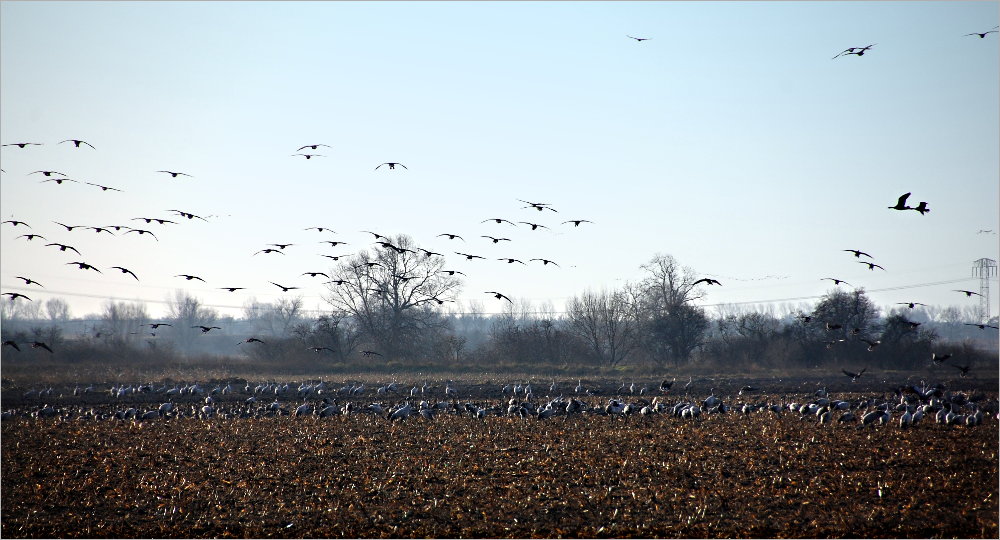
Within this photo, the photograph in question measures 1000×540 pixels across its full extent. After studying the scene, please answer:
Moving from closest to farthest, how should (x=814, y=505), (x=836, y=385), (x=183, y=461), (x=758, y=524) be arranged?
(x=758, y=524) < (x=814, y=505) < (x=183, y=461) < (x=836, y=385)

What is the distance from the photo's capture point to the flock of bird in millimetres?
24375

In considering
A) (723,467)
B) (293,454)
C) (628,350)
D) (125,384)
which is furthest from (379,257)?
(723,467)

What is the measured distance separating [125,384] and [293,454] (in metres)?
28.9

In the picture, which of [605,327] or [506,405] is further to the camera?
[605,327]

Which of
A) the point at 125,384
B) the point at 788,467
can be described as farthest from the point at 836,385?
the point at 125,384

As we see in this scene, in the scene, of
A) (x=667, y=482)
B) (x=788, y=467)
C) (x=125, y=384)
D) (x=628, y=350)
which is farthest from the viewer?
(x=628, y=350)

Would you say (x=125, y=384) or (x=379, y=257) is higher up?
(x=379, y=257)

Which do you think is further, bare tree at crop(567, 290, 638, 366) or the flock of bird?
bare tree at crop(567, 290, 638, 366)

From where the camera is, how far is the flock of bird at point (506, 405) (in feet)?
80.0

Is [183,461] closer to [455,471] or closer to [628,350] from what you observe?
[455,471]

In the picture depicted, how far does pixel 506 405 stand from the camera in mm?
30281

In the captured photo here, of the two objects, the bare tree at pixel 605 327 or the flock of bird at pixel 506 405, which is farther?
the bare tree at pixel 605 327

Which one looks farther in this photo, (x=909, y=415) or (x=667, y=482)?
(x=909, y=415)

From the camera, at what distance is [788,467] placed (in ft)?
51.9
